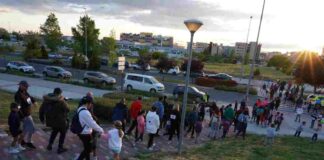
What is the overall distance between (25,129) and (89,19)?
149ft

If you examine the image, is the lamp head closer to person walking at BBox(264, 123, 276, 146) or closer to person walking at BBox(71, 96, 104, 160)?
person walking at BBox(71, 96, 104, 160)

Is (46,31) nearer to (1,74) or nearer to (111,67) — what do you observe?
(111,67)

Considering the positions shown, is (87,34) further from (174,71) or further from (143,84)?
(143,84)

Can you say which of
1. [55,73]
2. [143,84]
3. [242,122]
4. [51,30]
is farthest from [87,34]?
[242,122]

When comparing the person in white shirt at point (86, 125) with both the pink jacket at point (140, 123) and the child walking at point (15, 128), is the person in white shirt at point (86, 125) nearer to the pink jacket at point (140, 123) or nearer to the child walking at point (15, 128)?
the child walking at point (15, 128)

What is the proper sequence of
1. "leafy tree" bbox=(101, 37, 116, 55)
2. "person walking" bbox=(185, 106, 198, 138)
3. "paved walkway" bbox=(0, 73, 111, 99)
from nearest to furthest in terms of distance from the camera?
1. "person walking" bbox=(185, 106, 198, 138)
2. "paved walkway" bbox=(0, 73, 111, 99)
3. "leafy tree" bbox=(101, 37, 116, 55)

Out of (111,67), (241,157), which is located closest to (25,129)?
(241,157)

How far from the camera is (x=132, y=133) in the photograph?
1222 centimetres

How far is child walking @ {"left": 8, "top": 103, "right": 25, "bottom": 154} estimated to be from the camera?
797 cm

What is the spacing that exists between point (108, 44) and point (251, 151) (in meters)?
41.7

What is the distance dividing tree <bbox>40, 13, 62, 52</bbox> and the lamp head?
5076 centimetres

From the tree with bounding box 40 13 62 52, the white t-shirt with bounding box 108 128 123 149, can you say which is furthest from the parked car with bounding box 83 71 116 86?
the tree with bounding box 40 13 62 52

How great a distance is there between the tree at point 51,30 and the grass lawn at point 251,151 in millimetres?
47858

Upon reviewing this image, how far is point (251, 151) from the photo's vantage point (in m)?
12.6
